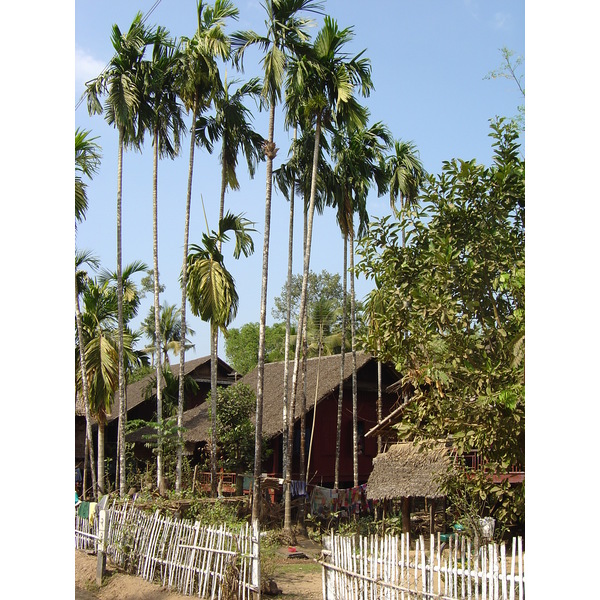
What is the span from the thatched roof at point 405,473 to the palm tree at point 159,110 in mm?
5850

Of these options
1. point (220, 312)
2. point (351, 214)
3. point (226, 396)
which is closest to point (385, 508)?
point (226, 396)

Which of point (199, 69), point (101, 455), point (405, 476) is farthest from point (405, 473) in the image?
point (199, 69)

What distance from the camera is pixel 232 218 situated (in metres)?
19.5

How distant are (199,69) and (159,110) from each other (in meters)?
1.65

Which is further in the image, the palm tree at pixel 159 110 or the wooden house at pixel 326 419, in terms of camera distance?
the wooden house at pixel 326 419

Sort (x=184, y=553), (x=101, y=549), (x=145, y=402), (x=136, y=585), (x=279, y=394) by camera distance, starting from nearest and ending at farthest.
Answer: (x=184, y=553), (x=136, y=585), (x=101, y=549), (x=279, y=394), (x=145, y=402)

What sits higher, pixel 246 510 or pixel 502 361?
pixel 502 361

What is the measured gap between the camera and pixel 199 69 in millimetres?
19438

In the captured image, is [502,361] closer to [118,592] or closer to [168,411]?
[118,592]

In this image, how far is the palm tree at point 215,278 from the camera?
1873 centimetres

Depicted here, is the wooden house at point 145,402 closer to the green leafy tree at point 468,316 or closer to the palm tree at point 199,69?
the palm tree at point 199,69

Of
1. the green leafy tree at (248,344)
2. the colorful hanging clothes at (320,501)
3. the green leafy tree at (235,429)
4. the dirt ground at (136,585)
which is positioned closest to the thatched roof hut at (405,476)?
the colorful hanging clothes at (320,501)

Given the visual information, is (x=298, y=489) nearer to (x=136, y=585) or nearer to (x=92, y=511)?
(x=92, y=511)

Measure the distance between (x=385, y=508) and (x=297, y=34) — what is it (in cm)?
1373
